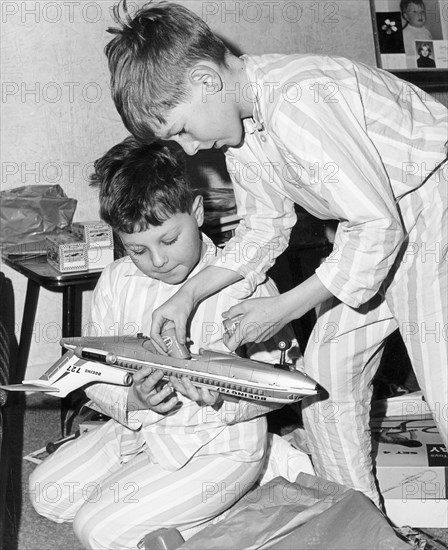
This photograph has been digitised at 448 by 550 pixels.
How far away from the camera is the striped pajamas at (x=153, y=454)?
4.66 ft

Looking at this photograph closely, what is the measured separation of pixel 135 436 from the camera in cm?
156

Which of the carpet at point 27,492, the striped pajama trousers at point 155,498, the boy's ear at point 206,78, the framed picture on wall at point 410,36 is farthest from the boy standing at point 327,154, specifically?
the framed picture on wall at point 410,36

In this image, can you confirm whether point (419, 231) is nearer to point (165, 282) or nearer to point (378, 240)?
point (378, 240)

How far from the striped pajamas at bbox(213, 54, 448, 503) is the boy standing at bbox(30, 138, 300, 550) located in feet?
0.31

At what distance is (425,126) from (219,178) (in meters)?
1.11

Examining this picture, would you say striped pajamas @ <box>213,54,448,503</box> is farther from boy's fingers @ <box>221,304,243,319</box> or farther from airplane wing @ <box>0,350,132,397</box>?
airplane wing @ <box>0,350,132,397</box>

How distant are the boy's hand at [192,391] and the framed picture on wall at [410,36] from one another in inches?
52.1

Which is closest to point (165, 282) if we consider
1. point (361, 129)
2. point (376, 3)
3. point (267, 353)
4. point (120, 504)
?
point (267, 353)

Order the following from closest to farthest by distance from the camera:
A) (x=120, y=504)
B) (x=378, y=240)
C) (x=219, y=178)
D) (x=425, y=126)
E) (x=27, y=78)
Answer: (x=378, y=240) < (x=425, y=126) < (x=120, y=504) < (x=27, y=78) < (x=219, y=178)

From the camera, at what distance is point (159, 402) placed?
1383mm

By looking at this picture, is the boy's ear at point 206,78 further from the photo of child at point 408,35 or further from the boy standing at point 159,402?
the photo of child at point 408,35

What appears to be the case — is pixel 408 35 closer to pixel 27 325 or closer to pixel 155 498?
pixel 27 325

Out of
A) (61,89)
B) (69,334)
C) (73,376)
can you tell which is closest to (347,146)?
(73,376)

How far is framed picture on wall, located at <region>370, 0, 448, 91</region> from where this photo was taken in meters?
2.37
